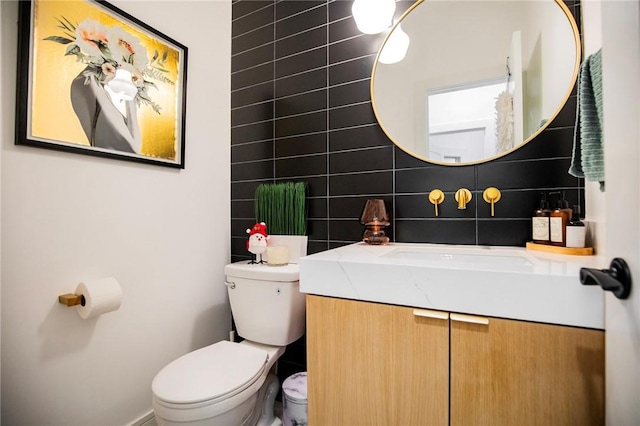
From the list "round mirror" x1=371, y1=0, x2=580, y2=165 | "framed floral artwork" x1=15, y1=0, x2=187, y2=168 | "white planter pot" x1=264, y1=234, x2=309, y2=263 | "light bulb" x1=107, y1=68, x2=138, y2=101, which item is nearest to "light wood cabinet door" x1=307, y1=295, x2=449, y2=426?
"white planter pot" x1=264, y1=234, x2=309, y2=263

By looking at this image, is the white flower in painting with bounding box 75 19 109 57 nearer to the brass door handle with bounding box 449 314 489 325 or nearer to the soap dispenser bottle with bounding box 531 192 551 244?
the brass door handle with bounding box 449 314 489 325

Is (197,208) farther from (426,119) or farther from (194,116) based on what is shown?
(426,119)

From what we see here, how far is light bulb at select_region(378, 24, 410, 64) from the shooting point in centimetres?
132

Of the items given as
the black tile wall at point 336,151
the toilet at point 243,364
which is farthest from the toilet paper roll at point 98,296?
the black tile wall at point 336,151

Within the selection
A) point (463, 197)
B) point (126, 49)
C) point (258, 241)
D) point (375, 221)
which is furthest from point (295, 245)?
point (126, 49)

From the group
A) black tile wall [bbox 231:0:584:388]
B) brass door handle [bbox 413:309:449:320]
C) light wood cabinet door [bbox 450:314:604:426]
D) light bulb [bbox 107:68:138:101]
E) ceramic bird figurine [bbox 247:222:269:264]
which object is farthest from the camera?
ceramic bird figurine [bbox 247:222:269:264]

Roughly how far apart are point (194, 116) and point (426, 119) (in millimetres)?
1210

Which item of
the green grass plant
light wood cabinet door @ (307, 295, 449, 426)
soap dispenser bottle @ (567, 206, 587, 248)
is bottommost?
light wood cabinet door @ (307, 295, 449, 426)

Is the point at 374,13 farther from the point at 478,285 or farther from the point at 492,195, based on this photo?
the point at 478,285

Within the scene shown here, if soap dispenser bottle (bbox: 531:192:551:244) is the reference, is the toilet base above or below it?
below

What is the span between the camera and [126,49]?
4.21 ft

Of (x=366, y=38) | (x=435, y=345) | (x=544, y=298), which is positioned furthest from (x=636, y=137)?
(x=366, y=38)

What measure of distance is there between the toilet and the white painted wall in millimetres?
319

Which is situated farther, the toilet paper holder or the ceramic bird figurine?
the ceramic bird figurine
